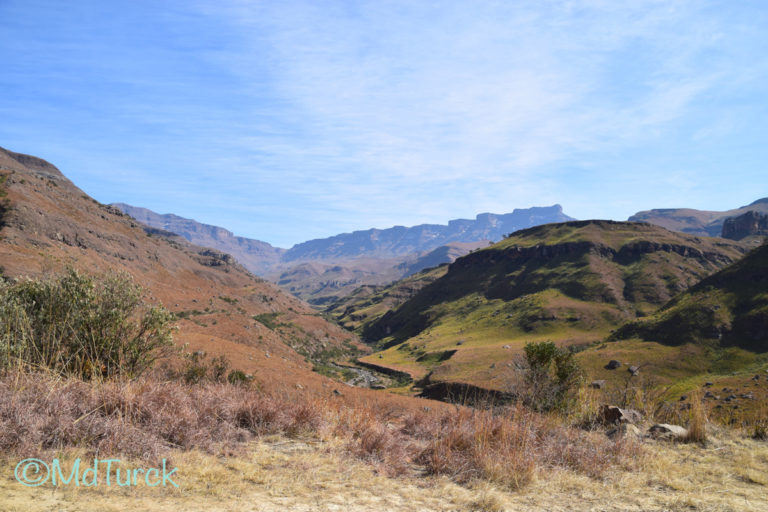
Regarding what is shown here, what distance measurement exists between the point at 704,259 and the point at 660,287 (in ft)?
123

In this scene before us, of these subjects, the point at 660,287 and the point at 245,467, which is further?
the point at 660,287

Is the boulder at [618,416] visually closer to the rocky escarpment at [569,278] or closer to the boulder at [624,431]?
the boulder at [624,431]

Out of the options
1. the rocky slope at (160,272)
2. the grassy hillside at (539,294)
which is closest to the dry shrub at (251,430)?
the rocky slope at (160,272)

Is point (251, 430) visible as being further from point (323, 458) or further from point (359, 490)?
point (359, 490)

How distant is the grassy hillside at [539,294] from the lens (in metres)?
92.1

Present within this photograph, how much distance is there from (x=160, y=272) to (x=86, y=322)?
79.4m

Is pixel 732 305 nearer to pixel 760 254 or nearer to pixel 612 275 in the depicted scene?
pixel 760 254

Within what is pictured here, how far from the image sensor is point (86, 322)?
1088 centimetres

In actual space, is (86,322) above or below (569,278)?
below

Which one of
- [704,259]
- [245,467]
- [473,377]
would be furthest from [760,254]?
[245,467]

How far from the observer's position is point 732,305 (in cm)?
7244
